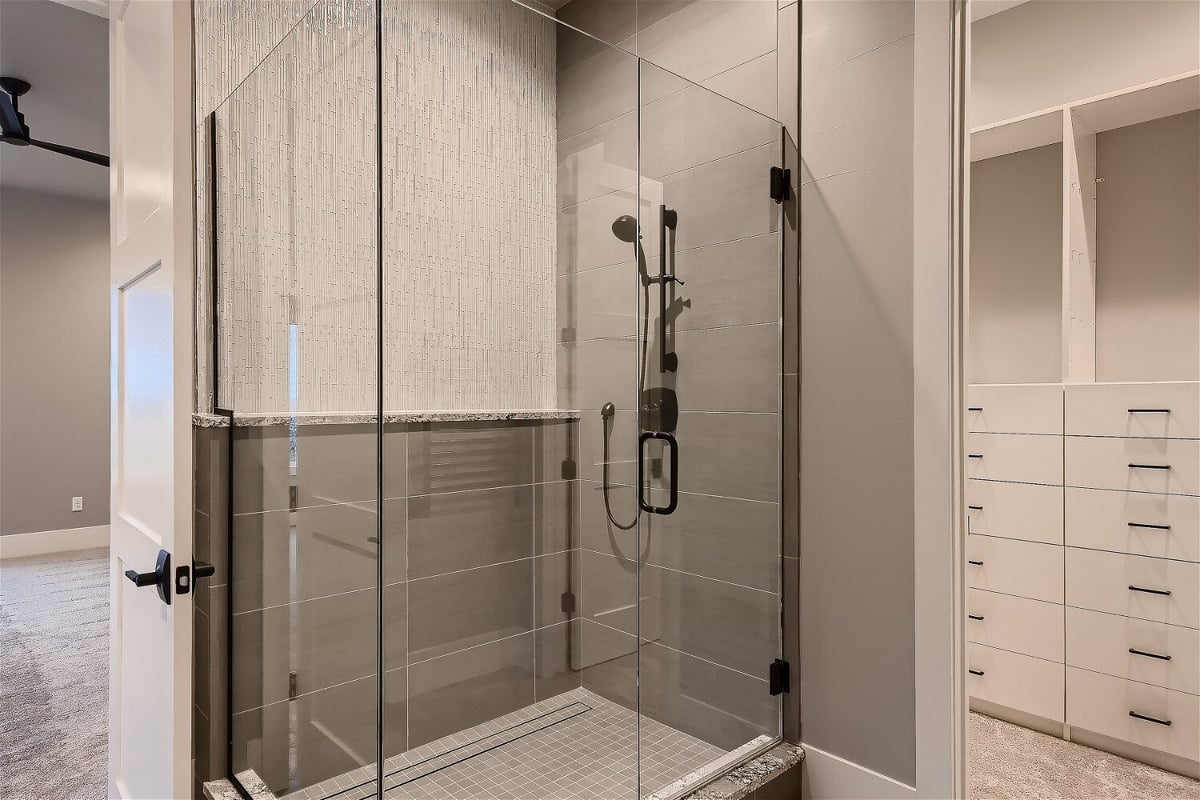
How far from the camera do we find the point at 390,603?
1413 millimetres

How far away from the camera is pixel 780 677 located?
1.91 m

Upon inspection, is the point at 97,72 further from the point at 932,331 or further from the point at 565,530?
the point at 932,331

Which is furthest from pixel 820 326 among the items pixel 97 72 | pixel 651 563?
pixel 97 72

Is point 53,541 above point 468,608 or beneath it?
beneath

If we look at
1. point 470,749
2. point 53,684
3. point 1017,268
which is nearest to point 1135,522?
point 1017,268

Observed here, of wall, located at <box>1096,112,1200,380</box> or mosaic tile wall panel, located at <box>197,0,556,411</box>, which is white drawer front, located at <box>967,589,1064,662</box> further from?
mosaic tile wall panel, located at <box>197,0,556,411</box>

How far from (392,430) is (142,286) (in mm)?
628

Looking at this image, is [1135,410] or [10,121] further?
[10,121]

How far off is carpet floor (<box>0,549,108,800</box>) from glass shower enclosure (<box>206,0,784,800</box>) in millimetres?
956

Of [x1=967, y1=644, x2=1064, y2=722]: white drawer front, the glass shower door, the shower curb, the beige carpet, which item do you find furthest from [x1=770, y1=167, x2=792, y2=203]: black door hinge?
the beige carpet

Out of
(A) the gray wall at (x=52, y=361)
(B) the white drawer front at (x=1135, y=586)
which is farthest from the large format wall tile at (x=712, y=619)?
(A) the gray wall at (x=52, y=361)

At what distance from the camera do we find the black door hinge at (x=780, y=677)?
74.8 inches

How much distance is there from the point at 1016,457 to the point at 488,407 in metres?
2.07

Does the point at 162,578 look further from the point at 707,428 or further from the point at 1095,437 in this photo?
the point at 1095,437
